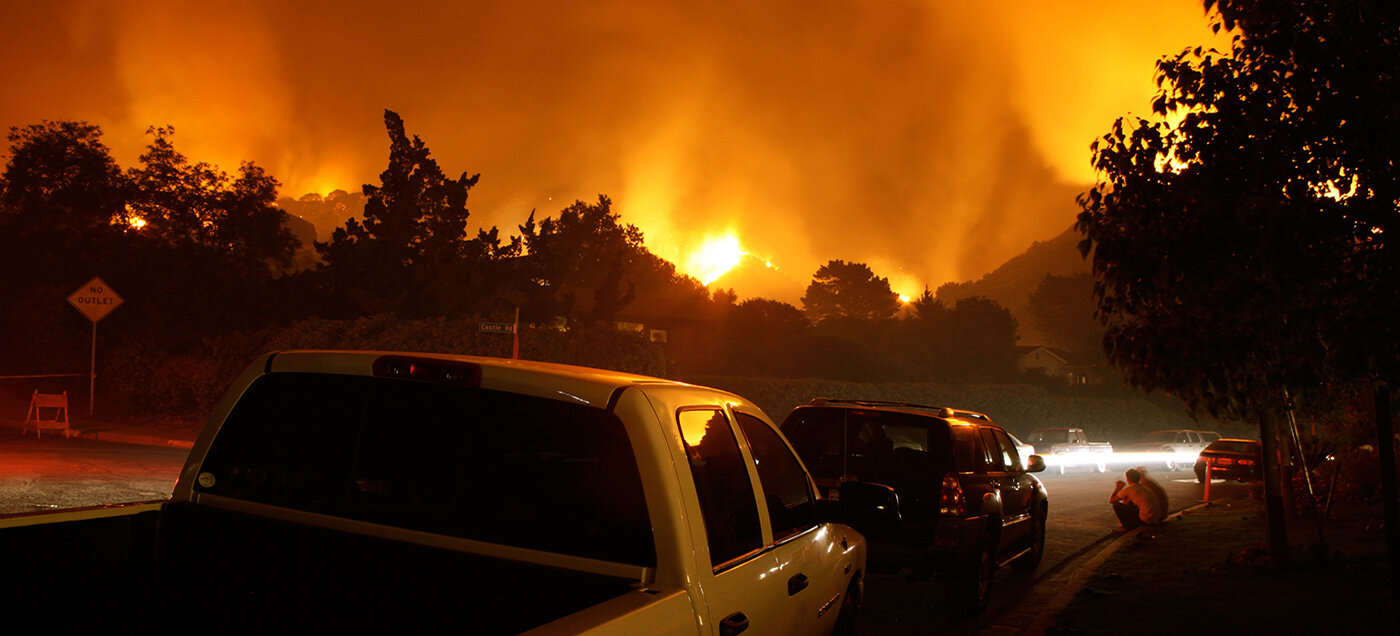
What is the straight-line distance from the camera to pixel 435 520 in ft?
9.16

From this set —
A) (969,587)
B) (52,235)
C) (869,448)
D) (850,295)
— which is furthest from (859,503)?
(850,295)

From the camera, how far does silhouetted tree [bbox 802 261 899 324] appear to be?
81750 mm

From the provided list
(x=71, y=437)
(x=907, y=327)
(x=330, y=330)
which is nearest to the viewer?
(x=71, y=437)

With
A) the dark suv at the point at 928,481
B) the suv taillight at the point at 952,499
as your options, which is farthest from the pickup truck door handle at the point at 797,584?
the suv taillight at the point at 952,499

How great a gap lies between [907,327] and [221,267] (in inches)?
1935

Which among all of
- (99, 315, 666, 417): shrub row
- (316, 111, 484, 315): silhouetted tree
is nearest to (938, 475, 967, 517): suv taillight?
(99, 315, 666, 417): shrub row

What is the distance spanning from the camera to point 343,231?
96.9 ft

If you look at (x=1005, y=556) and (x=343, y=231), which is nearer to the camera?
(x=1005, y=556)

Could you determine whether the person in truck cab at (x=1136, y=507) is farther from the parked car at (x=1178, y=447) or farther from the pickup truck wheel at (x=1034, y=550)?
the parked car at (x=1178, y=447)

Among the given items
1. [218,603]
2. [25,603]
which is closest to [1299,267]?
[218,603]

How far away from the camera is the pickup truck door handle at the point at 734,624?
2.65 metres

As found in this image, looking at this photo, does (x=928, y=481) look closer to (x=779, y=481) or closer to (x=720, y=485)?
(x=779, y=481)

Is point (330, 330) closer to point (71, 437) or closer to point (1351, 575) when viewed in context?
point (71, 437)

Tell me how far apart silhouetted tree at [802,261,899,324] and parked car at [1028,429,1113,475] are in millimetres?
51190
